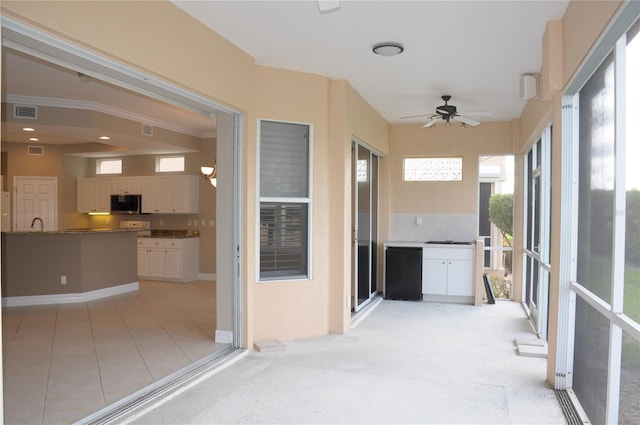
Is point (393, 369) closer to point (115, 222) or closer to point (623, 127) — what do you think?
point (623, 127)

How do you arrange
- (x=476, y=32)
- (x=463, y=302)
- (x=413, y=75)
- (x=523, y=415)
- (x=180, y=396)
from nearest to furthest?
(x=523, y=415), (x=180, y=396), (x=476, y=32), (x=413, y=75), (x=463, y=302)

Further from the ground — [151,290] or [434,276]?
[434,276]

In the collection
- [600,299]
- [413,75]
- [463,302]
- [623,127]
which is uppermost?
[413,75]

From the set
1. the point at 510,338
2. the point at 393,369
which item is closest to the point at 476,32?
the point at 393,369

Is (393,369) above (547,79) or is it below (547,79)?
below

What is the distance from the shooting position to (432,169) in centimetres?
786

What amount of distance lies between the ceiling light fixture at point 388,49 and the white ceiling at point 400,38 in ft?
0.21

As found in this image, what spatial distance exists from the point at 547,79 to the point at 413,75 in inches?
66.6

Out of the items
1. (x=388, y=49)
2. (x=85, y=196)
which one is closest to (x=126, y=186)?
(x=85, y=196)

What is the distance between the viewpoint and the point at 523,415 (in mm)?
3152

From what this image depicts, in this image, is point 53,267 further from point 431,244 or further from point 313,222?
point 431,244

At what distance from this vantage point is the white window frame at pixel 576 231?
2381 millimetres

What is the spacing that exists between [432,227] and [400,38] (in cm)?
433

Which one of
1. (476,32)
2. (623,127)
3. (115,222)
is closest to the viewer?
(623,127)
